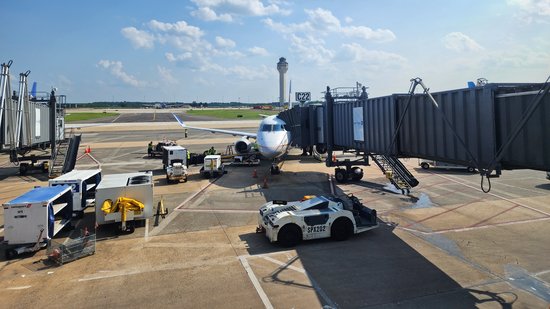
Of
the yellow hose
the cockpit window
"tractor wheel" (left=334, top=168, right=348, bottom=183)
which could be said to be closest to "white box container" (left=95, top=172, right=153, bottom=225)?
the yellow hose

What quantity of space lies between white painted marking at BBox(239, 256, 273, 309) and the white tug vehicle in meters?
1.77

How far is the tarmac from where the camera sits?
10703 millimetres

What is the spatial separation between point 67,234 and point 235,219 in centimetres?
821

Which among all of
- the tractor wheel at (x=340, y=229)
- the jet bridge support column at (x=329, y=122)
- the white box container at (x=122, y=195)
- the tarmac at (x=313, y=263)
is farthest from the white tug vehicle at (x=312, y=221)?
the jet bridge support column at (x=329, y=122)

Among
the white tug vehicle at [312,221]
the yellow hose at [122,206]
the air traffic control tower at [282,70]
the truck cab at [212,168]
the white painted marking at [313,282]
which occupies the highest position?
the air traffic control tower at [282,70]

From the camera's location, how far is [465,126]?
13.1 metres

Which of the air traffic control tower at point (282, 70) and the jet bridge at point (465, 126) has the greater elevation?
the air traffic control tower at point (282, 70)

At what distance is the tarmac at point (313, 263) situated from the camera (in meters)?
10.7

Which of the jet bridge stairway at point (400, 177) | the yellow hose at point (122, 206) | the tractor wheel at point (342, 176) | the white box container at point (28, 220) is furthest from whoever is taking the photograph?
the tractor wheel at point (342, 176)

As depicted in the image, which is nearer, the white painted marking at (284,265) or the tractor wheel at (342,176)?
the white painted marking at (284,265)

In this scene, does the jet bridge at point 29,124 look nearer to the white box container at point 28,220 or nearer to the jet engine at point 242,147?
the jet engine at point 242,147

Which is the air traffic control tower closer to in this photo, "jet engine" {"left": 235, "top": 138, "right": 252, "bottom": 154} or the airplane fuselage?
"jet engine" {"left": 235, "top": 138, "right": 252, "bottom": 154}

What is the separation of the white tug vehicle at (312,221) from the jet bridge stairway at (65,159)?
24.4m

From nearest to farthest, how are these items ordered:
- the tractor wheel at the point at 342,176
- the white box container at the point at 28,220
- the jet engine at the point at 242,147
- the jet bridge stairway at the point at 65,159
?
the white box container at the point at 28,220 → the tractor wheel at the point at 342,176 → the jet bridge stairway at the point at 65,159 → the jet engine at the point at 242,147
